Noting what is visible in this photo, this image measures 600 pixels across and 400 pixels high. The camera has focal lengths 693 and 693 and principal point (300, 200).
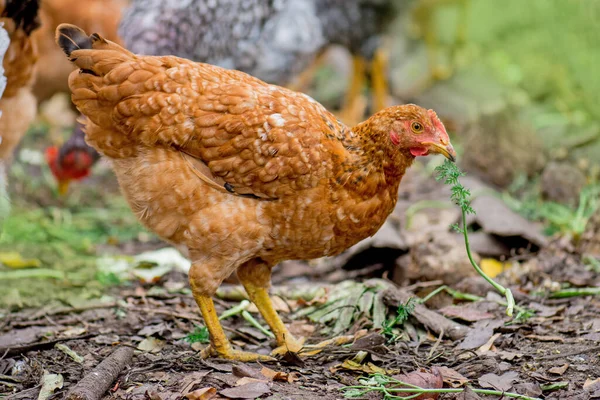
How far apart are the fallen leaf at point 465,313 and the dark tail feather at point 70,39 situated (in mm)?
2238

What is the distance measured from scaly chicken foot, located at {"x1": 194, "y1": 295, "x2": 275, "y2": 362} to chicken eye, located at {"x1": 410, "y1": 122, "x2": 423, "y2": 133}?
120cm

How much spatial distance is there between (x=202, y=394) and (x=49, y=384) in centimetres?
69

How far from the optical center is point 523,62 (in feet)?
27.0

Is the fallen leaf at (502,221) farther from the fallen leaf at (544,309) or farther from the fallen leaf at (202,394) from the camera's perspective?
the fallen leaf at (202,394)

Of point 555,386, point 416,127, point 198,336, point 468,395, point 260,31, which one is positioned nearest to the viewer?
point 468,395

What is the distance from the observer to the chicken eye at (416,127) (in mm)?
2996

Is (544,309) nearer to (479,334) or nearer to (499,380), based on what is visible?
(479,334)

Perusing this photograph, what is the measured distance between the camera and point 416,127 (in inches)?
118

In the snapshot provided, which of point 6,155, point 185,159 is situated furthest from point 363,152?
point 6,155

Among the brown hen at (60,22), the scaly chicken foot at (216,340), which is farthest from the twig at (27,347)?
the brown hen at (60,22)

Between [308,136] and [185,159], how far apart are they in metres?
0.56

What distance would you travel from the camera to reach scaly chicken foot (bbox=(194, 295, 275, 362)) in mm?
3174

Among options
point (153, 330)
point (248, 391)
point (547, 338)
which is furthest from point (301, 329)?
point (547, 338)

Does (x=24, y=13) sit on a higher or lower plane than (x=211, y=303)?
higher
